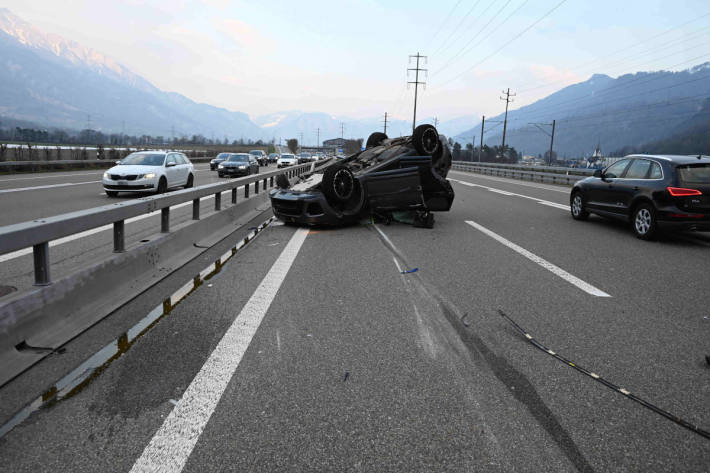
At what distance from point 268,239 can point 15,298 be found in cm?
561

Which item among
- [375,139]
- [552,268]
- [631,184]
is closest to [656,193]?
[631,184]

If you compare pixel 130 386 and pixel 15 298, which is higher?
pixel 15 298

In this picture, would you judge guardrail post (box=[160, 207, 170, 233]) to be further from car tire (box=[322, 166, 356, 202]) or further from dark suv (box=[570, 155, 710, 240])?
dark suv (box=[570, 155, 710, 240])

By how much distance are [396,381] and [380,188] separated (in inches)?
286

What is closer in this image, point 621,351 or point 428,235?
point 621,351

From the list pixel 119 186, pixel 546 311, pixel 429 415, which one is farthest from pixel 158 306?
pixel 119 186

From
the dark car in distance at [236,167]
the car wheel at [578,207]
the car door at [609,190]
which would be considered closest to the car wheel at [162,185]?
the dark car in distance at [236,167]

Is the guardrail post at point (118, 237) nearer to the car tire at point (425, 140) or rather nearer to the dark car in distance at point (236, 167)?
the car tire at point (425, 140)

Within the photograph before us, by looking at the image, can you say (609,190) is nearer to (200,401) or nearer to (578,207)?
(578,207)

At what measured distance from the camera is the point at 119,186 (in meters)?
15.3

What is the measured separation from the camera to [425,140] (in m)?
11.0

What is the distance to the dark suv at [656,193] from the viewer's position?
8.64 m

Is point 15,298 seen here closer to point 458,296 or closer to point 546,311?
point 458,296

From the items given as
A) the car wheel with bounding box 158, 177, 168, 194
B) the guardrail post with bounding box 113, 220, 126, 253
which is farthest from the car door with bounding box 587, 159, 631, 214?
the car wheel with bounding box 158, 177, 168, 194
